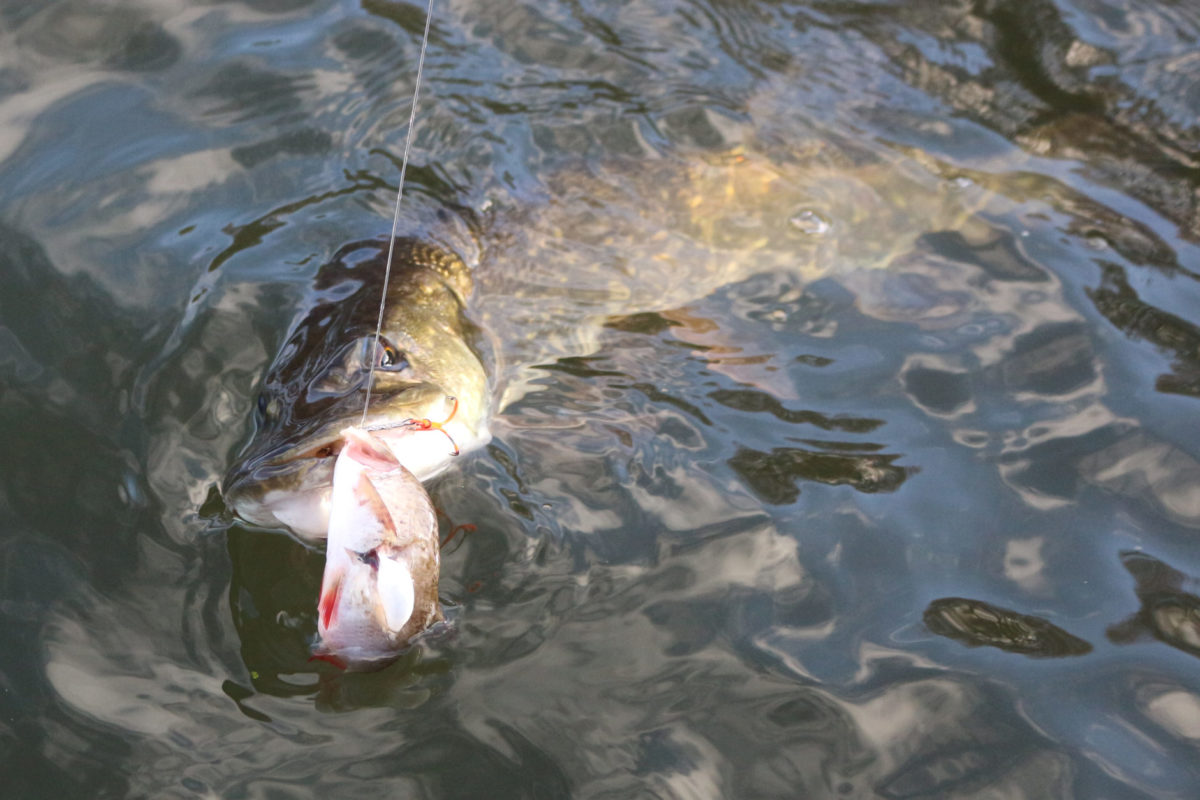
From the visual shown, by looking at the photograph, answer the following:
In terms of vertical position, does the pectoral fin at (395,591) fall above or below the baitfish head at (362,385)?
above

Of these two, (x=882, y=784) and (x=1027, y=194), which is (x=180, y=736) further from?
(x=1027, y=194)

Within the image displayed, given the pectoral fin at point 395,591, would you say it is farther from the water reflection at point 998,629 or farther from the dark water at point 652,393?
the water reflection at point 998,629

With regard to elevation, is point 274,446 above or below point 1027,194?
below

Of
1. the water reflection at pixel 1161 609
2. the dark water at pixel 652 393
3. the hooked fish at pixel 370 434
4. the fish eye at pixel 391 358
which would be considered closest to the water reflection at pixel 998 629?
the dark water at pixel 652 393

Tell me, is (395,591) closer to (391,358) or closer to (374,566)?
(374,566)

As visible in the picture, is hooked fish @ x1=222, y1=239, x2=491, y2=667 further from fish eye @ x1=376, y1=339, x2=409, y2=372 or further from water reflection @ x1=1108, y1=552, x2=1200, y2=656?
water reflection @ x1=1108, y1=552, x2=1200, y2=656

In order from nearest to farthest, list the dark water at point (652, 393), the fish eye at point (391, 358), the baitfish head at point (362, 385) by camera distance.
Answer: the dark water at point (652, 393) < the baitfish head at point (362, 385) < the fish eye at point (391, 358)

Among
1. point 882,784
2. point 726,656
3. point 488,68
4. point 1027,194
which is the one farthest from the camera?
point 488,68

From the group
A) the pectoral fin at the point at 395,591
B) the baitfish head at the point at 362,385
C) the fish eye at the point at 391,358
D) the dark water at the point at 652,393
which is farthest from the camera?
the fish eye at the point at 391,358

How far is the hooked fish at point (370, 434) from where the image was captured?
217 cm

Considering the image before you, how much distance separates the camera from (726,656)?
254 centimetres

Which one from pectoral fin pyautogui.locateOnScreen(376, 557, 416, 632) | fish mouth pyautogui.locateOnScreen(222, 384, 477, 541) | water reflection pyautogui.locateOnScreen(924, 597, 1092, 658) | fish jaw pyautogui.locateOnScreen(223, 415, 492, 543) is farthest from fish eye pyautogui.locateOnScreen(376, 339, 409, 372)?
water reflection pyautogui.locateOnScreen(924, 597, 1092, 658)

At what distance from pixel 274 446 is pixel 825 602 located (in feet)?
5.11

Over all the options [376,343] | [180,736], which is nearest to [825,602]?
[376,343]
